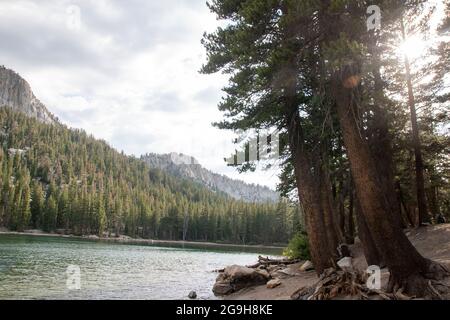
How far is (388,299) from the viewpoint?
28.9 ft

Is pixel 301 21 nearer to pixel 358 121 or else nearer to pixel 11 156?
pixel 358 121

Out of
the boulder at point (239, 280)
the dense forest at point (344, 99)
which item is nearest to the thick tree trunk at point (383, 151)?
the dense forest at point (344, 99)

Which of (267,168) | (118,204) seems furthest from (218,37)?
(118,204)

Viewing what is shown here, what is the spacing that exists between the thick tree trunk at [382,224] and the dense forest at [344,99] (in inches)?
1.0

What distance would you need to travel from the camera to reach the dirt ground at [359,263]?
563 inches

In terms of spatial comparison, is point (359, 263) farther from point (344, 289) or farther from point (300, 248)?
point (344, 289)

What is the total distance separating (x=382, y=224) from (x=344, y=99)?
11.3 ft

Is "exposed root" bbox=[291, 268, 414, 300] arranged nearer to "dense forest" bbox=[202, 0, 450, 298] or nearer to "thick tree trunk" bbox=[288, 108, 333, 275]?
"dense forest" bbox=[202, 0, 450, 298]

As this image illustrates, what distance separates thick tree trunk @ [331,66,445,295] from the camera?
30.8 feet

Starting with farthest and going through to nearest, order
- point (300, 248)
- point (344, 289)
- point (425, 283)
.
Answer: point (300, 248) < point (344, 289) < point (425, 283)

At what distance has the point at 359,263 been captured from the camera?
17.4 meters

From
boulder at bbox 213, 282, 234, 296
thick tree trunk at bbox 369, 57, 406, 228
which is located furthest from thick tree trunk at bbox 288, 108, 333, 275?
boulder at bbox 213, 282, 234, 296

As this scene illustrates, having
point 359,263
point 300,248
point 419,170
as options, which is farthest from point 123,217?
point 359,263

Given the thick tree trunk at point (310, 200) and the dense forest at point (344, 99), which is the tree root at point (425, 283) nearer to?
the dense forest at point (344, 99)
